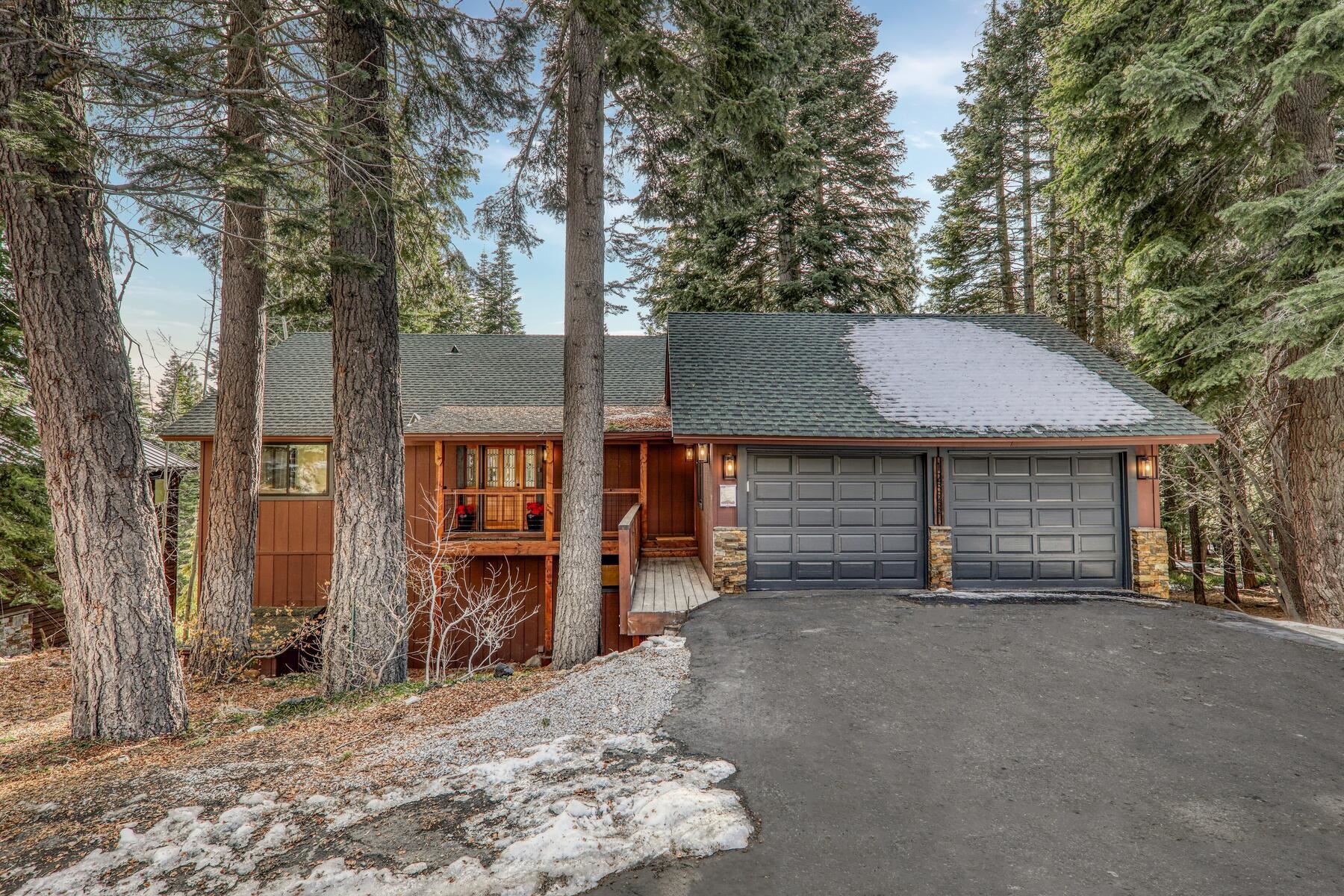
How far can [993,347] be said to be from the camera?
9867 millimetres

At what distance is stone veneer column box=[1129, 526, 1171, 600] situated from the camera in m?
7.87

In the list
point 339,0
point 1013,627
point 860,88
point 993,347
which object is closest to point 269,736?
point 339,0

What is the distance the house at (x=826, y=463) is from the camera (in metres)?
7.95

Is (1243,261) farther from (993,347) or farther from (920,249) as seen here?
(920,249)

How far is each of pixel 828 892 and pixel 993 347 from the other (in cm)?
965

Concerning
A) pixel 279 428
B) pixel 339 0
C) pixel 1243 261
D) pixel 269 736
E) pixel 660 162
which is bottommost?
pixel 269 736

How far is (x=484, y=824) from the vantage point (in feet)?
9.25

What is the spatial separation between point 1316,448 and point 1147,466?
173cm

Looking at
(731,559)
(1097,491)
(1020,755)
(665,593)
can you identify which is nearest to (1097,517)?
(1097,491)

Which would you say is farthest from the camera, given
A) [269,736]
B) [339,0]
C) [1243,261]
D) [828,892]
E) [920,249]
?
[920,249]

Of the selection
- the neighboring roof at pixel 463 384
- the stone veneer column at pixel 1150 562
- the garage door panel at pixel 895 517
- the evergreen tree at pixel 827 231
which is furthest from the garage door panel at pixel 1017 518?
the evergreen tree at pixel 827 231

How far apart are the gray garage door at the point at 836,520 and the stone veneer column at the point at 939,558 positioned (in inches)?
5.2

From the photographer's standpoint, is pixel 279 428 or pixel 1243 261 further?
pixel 279 428

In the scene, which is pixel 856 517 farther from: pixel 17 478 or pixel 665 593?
pixel 17 478
